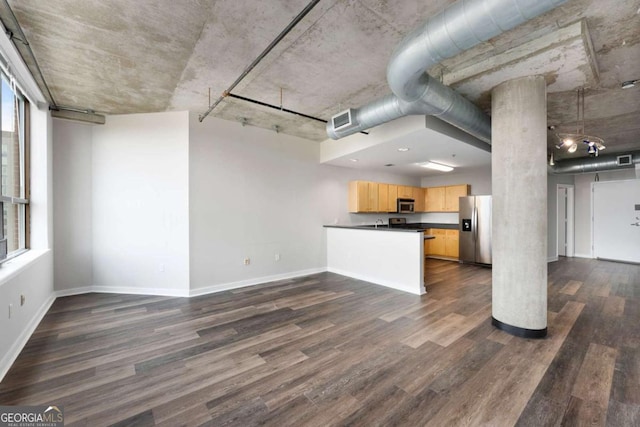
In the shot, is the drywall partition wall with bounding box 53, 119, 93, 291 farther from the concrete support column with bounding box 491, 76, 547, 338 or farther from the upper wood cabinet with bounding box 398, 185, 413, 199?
the upper wood cabinet with bounding box 398, 185, 413, 199

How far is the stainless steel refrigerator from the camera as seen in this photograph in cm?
650

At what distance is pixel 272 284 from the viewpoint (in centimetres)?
491

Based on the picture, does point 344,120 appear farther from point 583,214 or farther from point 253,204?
point 583,214

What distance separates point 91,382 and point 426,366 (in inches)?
107

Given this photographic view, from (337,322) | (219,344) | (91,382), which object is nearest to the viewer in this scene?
(91,382)

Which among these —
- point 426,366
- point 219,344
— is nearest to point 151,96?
point 219,344

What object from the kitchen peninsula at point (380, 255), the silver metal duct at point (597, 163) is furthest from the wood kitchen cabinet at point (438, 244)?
the silver metal duct at point (597, 163)

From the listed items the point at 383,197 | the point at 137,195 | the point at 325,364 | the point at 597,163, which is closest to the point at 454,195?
the point at 383,197

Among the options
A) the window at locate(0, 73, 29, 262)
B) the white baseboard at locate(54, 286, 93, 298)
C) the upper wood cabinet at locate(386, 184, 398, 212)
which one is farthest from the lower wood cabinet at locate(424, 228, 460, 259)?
the window at locate(0, 73, 29, 262)

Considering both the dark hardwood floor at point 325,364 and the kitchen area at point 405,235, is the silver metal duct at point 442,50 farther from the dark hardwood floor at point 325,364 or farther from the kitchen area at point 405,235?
the dark hardwood floor at point 325,364

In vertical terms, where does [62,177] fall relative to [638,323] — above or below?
above

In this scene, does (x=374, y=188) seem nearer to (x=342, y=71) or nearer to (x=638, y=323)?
(x=342, y=71)

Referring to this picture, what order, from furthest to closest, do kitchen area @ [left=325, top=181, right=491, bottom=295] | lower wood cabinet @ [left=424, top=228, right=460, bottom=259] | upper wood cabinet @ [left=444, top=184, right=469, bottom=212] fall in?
upper wood cabinet @ [left=444, top=184, right=469, bottom=212]
lower wood cabinet @ [left=424, top=228, right=460, bottom=259]
kitchen area @ [left=325, top=181, right=491, bottom=295]

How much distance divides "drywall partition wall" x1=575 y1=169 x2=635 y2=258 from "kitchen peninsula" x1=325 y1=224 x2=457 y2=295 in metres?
5.84
